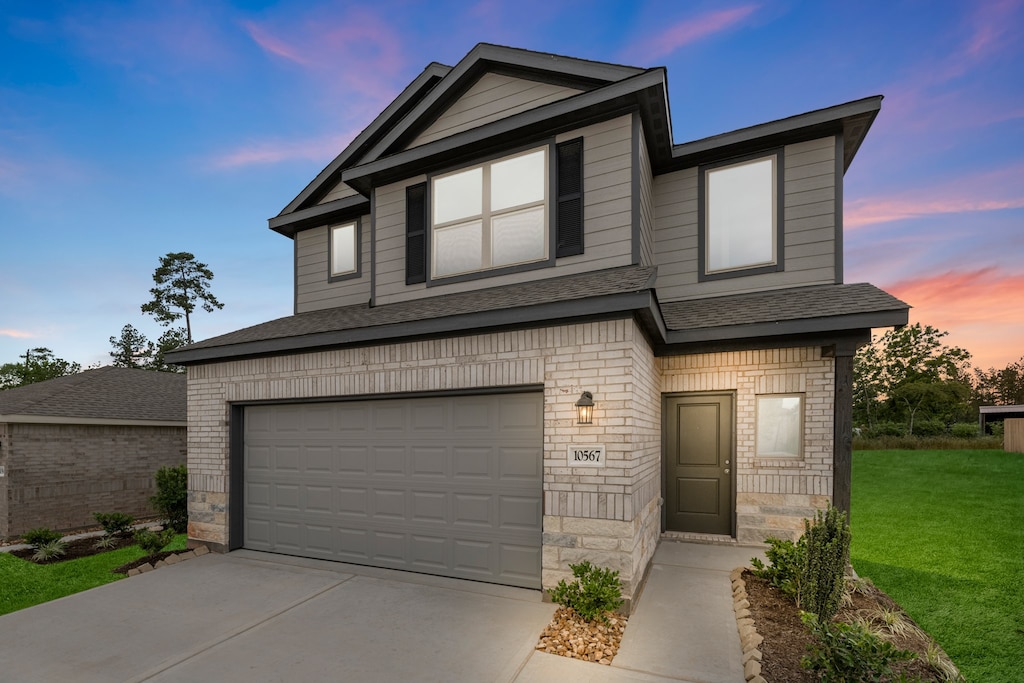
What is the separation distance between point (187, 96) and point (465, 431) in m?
11.5

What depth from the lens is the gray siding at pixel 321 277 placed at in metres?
9.60

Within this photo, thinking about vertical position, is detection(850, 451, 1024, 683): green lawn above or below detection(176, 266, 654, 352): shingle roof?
below

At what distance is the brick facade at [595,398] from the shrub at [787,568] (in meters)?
1.37

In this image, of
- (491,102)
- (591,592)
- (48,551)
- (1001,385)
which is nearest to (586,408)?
(591,592)

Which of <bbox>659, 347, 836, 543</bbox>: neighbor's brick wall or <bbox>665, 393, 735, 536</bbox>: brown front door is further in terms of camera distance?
<bbox>665, 393, 735, 536</bbox>: brown front door

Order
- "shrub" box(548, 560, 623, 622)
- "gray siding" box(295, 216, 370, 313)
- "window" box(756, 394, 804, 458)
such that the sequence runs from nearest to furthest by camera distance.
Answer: "shrub" box(548, 560, 623, 622) → "window" box(756, 394, 804, 458) → "gray siding" box(295, 216, 370, 313)

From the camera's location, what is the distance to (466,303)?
20.7ft

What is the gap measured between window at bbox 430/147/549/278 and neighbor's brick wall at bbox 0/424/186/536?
997 centimetres

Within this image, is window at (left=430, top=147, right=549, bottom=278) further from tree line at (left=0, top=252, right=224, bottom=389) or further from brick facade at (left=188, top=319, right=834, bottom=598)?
tree line at (left=0, top=252, right=224, bottom=389)

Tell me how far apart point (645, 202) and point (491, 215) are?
239 centimetres

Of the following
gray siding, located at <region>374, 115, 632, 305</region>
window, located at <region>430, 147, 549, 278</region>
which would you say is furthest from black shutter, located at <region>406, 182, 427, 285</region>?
gray siding, located at <region>374, 115, 632, 305</region>

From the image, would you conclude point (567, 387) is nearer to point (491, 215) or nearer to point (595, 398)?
point (595, 398)

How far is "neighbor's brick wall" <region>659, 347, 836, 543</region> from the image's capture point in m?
6.55

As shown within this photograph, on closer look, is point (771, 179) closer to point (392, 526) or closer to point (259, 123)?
point (392, 526)
